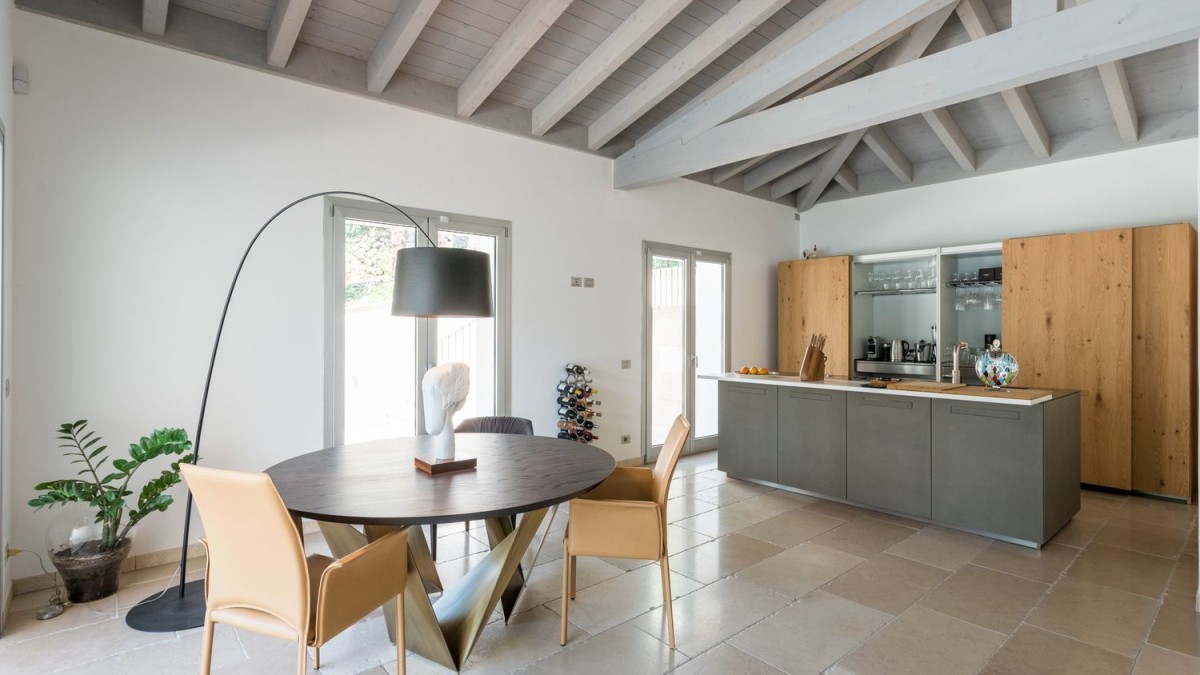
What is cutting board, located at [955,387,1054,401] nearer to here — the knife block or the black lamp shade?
the knife block

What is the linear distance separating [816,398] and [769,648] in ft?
7.94

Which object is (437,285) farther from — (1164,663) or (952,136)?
(952,136)

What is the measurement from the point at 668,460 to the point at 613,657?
Result: 811 millimetres

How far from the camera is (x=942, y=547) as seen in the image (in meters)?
3.68

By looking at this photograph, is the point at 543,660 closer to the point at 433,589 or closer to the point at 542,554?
the point at 433,589

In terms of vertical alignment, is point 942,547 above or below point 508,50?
below

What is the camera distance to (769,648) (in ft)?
8.30

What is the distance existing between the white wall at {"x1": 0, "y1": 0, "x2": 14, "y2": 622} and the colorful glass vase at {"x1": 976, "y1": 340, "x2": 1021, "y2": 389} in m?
5.28

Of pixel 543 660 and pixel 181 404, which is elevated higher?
pixel 181 404

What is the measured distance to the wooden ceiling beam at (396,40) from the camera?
345 centimetres

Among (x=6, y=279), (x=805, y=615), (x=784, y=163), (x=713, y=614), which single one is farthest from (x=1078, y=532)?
(x=6, y=279)

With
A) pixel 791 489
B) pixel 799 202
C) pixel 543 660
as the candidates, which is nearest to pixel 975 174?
pixel 799 202

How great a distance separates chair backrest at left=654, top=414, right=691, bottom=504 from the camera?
2575 millimetres

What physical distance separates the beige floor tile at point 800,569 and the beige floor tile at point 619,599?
0.37 m
